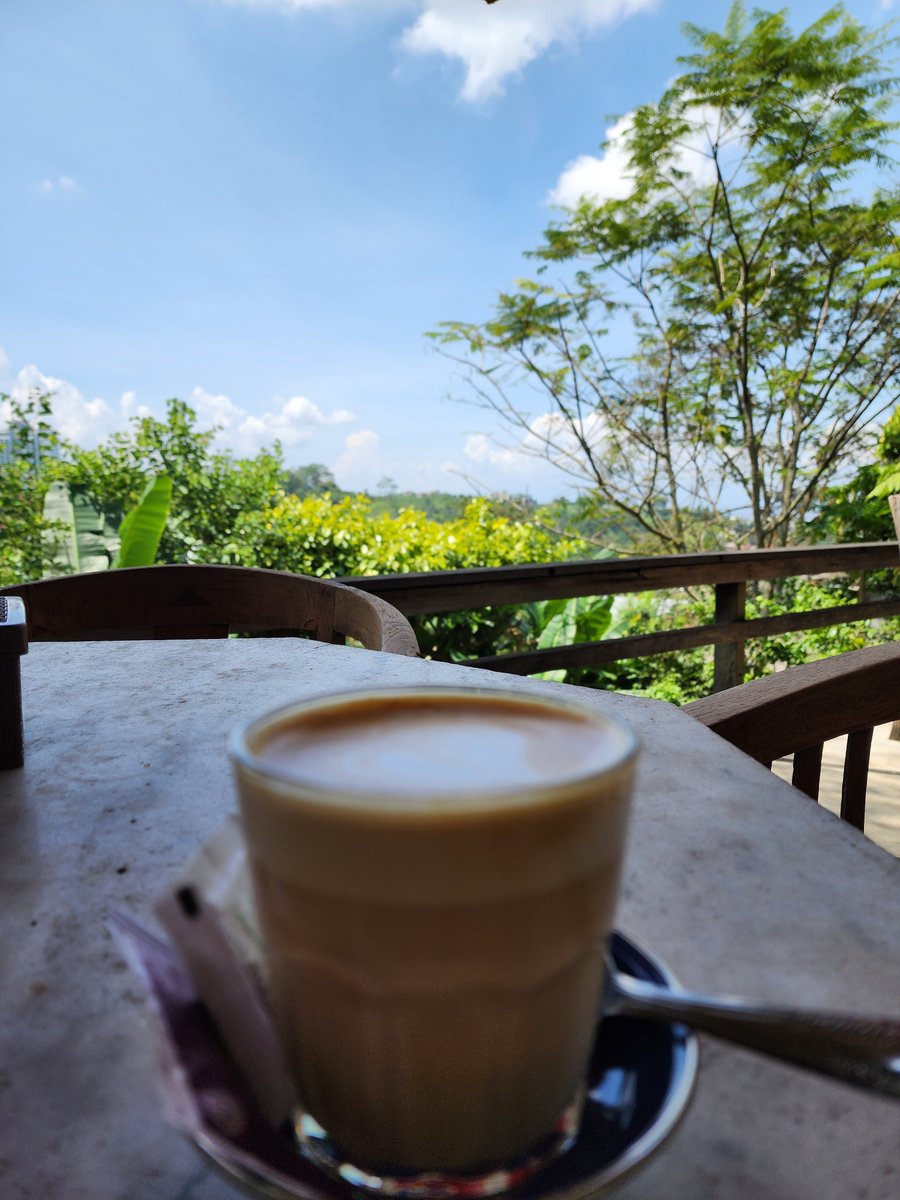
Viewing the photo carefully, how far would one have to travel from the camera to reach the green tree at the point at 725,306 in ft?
21.8

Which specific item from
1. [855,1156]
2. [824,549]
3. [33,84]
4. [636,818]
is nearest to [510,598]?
[824,549]

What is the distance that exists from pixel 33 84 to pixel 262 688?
76.9 ft

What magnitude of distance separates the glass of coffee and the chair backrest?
3.95 ft

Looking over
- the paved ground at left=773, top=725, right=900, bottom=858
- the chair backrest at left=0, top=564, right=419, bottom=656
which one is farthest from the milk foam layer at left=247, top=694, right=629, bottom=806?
the paved ground at left=773, top=725, right=900, bottom=858

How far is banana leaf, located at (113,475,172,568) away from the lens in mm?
4074

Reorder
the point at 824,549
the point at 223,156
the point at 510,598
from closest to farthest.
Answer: the point at 510,598 < the point at 824,549 < the point at 223,156

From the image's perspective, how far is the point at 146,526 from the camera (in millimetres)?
4094

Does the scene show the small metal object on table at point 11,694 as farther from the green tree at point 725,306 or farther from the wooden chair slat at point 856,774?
the green tree at point 725,306

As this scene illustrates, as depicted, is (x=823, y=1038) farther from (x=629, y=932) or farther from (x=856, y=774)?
(x=856, y=774)

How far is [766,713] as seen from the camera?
84cm

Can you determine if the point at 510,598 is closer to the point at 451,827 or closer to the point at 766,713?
the point at 766,713

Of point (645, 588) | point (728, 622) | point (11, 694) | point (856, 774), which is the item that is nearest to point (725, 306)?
point (728, 622)

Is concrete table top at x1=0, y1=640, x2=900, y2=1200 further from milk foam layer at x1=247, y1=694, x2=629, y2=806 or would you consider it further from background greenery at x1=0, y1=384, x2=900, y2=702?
background greenery at x1=0, y1=384, x2=900, y2=702

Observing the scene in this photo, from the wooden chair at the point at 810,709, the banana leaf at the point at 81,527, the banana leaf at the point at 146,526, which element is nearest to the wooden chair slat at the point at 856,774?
the wooden chair at the point at 810,709
